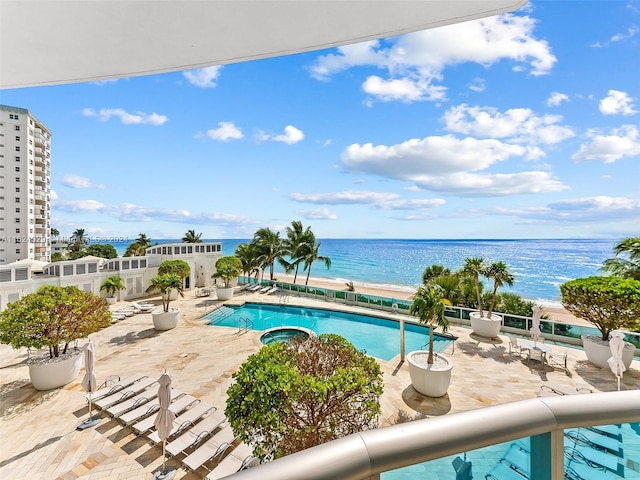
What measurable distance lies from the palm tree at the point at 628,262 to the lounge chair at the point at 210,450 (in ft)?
46.9

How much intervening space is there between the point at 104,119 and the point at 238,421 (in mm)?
18414

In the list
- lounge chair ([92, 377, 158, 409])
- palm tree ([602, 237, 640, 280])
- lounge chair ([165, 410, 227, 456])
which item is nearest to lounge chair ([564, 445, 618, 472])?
lounge chair ([165, 410, 227, 456])

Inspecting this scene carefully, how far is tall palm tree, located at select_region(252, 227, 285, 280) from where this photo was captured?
71.6 feet

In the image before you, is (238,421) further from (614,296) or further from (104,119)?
(104,119)

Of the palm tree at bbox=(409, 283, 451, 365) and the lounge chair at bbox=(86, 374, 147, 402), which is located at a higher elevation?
the palm tree at bbox=(409, 283, 451, 365)

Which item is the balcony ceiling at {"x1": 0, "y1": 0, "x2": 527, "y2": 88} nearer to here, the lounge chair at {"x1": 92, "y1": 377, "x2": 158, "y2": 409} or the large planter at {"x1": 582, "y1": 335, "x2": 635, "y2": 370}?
the lounge chair at {"x1": 92, "y1": 377, "x2": 158, "y2": 409}

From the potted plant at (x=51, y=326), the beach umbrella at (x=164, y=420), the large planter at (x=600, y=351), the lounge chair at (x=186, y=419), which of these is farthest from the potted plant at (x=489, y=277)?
the potted plant at (x=51, y=326)

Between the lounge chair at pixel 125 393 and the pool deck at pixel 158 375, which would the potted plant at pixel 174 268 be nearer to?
the pool deck at pixel 158 375

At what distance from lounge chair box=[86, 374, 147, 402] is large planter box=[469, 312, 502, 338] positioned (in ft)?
37.0

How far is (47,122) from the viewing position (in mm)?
45312

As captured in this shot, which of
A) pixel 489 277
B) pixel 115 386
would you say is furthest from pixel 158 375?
pixel 489 277

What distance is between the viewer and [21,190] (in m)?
37.4

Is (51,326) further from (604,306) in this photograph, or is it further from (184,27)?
(604,306)

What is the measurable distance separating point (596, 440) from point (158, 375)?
30.9 feet
